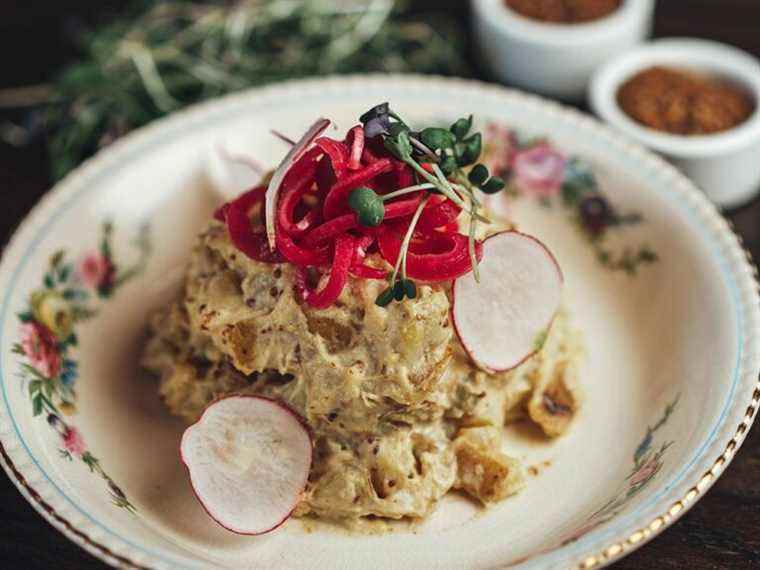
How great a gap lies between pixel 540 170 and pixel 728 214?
0.99 metres

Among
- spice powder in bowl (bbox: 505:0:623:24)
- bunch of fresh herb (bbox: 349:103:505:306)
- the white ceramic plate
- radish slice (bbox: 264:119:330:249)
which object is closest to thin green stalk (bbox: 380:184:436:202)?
bunch of fresh herb (bbox: 349:103:505:306)

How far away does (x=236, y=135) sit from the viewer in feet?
13.4

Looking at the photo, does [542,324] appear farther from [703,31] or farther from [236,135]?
[703,31]

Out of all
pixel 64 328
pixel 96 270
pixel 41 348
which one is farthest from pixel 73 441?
pixel 96 270

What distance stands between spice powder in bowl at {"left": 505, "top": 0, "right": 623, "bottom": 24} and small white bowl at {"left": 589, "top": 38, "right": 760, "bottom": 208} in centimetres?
34

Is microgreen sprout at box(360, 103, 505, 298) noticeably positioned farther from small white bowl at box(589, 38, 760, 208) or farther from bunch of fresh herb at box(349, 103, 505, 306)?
small white bowl at box(589, 38, 760, 208)

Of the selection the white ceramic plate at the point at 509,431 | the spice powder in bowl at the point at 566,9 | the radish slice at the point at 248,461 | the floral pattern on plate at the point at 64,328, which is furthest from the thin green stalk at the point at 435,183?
the spice powder in bowl at the point at 566,9

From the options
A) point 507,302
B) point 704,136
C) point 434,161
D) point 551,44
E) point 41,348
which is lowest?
point 704,136

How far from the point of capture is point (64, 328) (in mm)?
3494

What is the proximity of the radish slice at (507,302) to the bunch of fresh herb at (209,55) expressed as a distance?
87.9 inches

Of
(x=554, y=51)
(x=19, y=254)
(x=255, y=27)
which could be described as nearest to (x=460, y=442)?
(x=19, y=254)

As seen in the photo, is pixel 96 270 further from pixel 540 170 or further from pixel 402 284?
pixel 540 170

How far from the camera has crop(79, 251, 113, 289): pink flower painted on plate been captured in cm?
368

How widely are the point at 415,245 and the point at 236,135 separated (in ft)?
4.81
